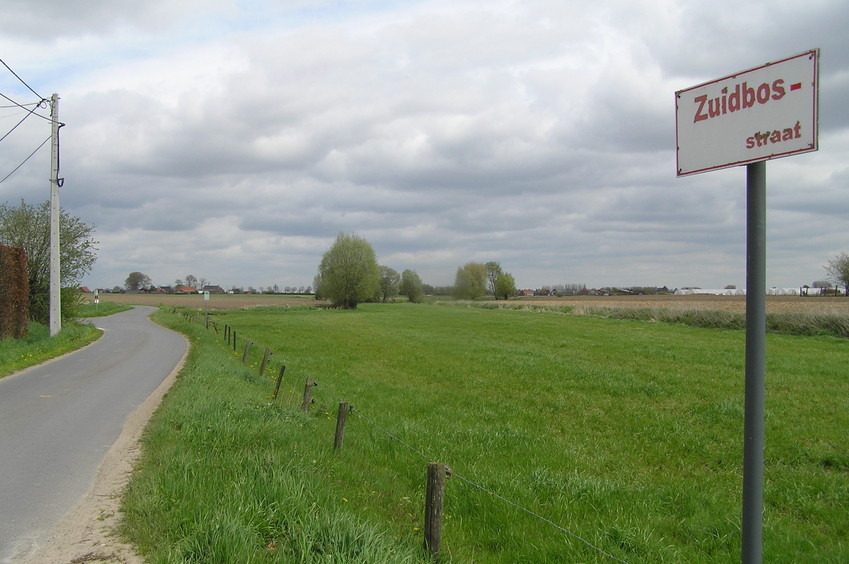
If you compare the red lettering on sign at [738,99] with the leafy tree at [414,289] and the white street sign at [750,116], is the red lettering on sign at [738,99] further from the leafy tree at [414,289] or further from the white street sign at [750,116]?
the leafy tree at [414,289]

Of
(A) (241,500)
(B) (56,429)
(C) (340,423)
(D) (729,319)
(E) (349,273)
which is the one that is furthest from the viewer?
(E) (349,273)

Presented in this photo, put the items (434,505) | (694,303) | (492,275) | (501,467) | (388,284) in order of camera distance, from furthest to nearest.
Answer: (388,284), (694,303), (492,275), (501,467), (434,505)

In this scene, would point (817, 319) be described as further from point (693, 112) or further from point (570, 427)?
point (693, 112)

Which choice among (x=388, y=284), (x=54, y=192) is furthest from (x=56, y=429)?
(x=388, y=284)

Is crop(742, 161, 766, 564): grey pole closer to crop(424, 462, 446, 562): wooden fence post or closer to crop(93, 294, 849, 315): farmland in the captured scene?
crop(424, 462, 446, 562): wooden fence post

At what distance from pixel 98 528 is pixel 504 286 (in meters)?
33.2

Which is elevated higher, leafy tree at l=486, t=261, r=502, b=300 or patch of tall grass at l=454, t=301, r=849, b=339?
leafy tree at l=486, t=261, r=502, b=300

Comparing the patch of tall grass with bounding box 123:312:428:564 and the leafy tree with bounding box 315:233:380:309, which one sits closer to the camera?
the patch of tall grass with bounding box 123:312:428:564

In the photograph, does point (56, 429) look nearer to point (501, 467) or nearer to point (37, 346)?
point (501, 467)

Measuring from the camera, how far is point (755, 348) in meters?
2.71

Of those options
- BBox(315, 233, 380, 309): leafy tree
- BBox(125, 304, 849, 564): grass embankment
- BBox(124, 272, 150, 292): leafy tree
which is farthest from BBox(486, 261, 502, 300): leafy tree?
BBox(124, 272, 150, 292): leafy tree

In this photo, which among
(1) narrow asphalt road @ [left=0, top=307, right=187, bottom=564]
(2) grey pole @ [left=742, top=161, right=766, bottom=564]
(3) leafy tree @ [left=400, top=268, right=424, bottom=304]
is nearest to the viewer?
(2) grey pole @ [left=742, top=161, right=766, bottom=564]

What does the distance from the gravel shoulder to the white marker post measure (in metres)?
4.46

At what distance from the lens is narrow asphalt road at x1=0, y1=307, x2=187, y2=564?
19.0 feet
